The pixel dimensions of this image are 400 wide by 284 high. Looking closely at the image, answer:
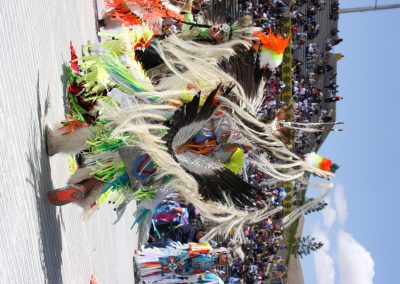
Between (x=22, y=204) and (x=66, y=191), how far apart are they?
766 mm

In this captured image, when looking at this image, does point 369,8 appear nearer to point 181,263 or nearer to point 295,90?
point 295,90


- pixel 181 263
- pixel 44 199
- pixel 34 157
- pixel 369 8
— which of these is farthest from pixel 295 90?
pixel 34 157

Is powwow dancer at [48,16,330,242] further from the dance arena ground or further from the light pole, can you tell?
the light pole

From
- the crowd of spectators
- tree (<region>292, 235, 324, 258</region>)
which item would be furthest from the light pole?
tree (<region>292, 235, 324, 258</region>)

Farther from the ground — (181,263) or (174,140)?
(174,140)

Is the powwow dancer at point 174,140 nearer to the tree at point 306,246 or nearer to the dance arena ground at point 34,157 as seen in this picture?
the dance arena ground at point 34,157

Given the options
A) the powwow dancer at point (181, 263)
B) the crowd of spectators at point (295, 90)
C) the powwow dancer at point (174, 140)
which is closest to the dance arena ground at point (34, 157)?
the powwow dancer at point (174, 140)

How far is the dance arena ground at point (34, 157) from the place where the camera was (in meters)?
3.26

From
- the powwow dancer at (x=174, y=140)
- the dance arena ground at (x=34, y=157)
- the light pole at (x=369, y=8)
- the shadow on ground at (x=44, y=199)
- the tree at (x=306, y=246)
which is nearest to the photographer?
the dance arena ground at (x=34, y=157)

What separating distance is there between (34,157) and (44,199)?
16.9 inches

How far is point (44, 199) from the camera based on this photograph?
4.19 meters

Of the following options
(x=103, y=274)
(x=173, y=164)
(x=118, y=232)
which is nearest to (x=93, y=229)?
(x=103, y=274)

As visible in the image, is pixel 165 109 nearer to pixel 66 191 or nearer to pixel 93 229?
pixel 66 191

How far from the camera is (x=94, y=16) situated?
27.0ft
